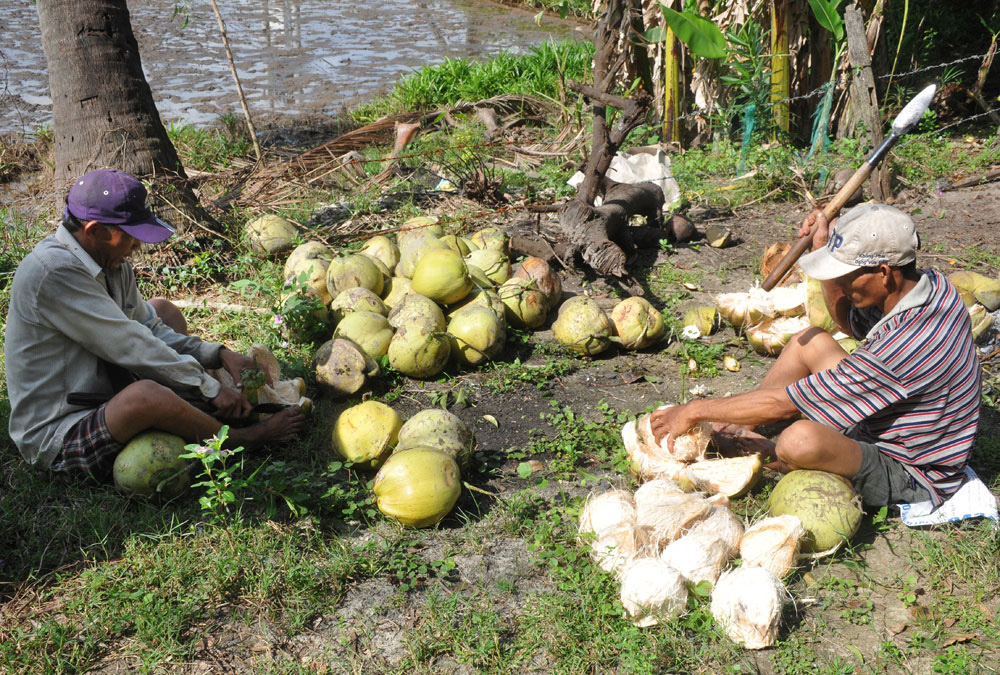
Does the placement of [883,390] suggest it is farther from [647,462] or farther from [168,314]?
[168,314]

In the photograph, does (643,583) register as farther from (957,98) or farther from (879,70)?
(957,98)

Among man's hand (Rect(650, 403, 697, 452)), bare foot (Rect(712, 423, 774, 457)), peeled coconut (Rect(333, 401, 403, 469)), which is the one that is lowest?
peeled coconut (Rect(333, 401, 403, 469))

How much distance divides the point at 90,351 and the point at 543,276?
251cm

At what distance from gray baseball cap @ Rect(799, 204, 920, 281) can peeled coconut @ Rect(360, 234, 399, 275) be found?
276 cm

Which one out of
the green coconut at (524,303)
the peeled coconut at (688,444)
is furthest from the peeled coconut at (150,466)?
→ the green coconut at (524,303)

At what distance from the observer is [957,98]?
316 inches

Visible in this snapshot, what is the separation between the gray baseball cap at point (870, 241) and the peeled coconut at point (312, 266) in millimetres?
2781

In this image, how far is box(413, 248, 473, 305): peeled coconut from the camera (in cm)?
421

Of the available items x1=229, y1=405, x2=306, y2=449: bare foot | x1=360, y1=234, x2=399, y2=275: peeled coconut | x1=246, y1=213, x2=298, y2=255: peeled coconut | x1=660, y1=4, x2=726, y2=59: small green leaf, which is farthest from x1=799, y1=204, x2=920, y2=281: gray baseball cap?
x1=660, y1=4, x2=726, y2=59: small green leaf

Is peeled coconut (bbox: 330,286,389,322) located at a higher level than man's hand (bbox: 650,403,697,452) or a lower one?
lower

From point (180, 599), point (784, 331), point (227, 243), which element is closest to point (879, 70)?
point (784, 331)

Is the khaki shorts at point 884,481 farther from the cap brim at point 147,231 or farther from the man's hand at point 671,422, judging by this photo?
the cap brim at point 147,231

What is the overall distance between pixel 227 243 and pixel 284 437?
2.28 metres

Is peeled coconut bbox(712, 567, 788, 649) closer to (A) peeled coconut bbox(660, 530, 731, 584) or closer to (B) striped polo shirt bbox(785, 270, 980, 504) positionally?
(A) peeled coconut bbox(660, 530, 731, 584)
